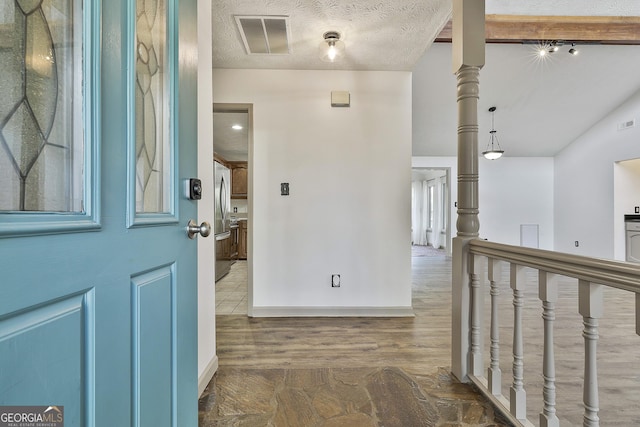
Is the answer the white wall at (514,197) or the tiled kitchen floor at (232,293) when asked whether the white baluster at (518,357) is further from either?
the white wall at (514,197)

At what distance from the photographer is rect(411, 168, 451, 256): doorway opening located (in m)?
8.19

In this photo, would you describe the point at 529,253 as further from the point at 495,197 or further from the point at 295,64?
the point at 495,197

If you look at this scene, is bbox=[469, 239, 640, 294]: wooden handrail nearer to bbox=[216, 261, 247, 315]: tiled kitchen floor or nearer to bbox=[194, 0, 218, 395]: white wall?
bbox=[194, 0, 218, 395]: white wall

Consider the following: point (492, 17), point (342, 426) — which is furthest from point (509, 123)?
point (342, 426)

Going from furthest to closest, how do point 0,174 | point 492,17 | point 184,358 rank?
point 492,17 → point 184,358 → point 0,174

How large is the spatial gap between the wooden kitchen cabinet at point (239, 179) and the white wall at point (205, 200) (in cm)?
484

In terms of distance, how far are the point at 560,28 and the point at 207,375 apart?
17.4 feet

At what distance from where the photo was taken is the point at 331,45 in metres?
2.37

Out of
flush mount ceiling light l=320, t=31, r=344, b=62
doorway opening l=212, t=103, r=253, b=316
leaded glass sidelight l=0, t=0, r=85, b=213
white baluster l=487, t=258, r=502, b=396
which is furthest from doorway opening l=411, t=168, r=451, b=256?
leaded glass sidelight l=0, t=0, r=85, b=213

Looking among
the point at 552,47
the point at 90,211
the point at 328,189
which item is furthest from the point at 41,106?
the point at 552,47

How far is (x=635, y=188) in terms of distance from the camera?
5.68m

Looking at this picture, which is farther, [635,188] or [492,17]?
[635,188]

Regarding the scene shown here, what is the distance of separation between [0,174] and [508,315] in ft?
11.8

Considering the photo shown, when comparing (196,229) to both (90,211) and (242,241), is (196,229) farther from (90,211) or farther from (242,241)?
(242,241)
